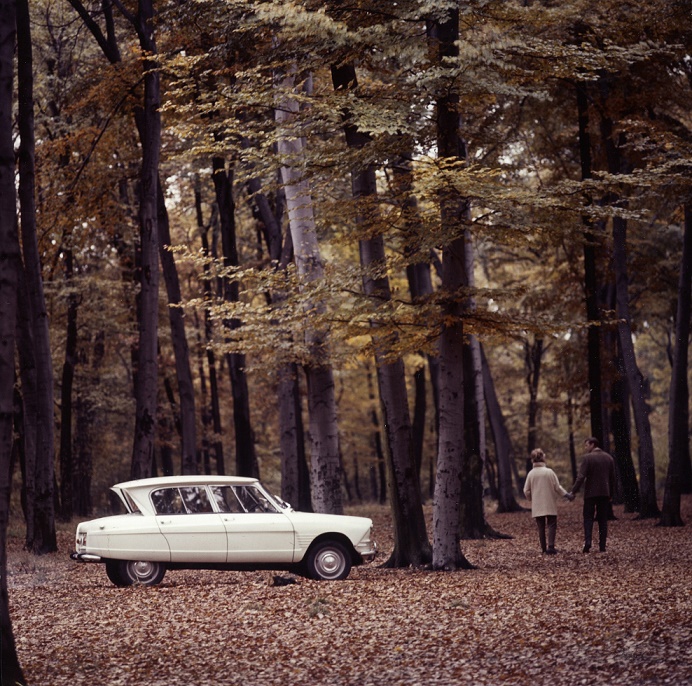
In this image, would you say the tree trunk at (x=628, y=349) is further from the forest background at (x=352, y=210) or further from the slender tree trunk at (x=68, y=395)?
the slender tree trunk at (x=68, y=395)

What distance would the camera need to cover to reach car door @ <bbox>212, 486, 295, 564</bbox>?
13117 mm

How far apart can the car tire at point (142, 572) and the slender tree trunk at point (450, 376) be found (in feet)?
13.2

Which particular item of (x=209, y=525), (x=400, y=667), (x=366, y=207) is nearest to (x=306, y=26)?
(x=366, y=207)

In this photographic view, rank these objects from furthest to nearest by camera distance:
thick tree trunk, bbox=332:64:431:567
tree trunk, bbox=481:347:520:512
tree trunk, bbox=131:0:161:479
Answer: tree trunk, bbox=481:347:520:512
tree trunk, bbox=131:0:161:479
thick tree trunk, bbox=332:64:431:567

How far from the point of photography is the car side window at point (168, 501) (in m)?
13.2

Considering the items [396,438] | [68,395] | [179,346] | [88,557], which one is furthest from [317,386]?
[68,395]

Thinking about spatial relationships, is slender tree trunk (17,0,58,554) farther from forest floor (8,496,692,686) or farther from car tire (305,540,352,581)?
car tire (305,540,352,581)

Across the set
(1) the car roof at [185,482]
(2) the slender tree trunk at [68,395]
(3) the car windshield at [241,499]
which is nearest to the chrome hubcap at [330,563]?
(3) the car windshield at [241,499]

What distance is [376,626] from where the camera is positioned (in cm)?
962

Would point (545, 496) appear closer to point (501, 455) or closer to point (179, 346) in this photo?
point (179, 346)

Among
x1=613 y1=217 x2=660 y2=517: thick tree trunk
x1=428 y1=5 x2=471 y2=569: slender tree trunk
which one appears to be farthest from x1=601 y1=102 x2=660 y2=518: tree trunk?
x1=428 y1=5 x2=471 y2=569: slender tree trunk

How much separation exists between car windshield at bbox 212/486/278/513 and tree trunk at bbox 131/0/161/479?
621 cm

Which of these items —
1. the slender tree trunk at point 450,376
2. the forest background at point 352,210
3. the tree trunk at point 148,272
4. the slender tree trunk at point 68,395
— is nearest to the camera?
the forest background at point 352,210

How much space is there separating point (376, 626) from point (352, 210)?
6.39m
